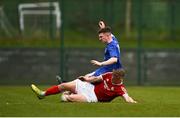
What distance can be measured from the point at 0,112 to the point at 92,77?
2.56 meters

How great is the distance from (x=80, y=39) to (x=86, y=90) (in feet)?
42.8

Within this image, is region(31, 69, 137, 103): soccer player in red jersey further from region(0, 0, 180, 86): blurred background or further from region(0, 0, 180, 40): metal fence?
region(0, 0, 180, 40): metal fence

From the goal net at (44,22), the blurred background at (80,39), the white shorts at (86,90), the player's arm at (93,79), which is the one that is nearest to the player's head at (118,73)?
the player's arm at (93,79)

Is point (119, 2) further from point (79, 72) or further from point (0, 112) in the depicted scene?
point (0, 112)

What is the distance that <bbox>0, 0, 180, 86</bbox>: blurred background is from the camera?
83.6 ft

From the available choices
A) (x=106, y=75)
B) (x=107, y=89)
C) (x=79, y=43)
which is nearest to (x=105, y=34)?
(x=106, y=75)

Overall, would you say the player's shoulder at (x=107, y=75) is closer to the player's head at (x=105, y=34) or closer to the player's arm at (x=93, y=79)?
the player's arm at (x=93, y=79)

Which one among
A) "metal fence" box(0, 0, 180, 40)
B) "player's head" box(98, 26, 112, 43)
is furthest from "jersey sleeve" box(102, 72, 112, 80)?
"metal fence" box(0, 0, 180, 40)

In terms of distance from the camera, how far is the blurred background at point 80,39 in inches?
1003

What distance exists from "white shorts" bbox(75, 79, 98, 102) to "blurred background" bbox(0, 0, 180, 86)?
34.3 feet

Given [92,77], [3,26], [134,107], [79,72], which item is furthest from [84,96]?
[3,26]

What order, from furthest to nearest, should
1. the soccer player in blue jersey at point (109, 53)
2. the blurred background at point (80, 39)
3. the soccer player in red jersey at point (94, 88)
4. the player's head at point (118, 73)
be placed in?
the blurred background at point (80, 39) → the soccer player in red jersey at point (94, 88) → the player's head at point (118, 73) → the soccer player in blue jersey at point (109, 53)

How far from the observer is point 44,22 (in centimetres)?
2678

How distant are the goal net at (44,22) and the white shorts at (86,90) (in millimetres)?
11840
